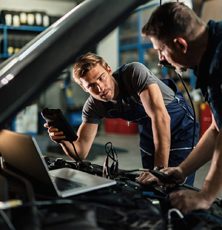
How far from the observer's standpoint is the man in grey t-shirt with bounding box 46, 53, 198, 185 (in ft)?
5.99

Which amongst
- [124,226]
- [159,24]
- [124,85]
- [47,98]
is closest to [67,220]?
[124,226]

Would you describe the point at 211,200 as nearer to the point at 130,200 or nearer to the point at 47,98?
the point at 130,200

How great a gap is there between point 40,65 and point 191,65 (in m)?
0.55

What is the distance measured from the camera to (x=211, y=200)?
3.67ft

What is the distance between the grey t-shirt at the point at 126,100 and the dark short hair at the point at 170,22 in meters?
0.78

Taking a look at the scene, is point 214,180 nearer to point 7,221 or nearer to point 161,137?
point 7,221

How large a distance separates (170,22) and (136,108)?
97cm

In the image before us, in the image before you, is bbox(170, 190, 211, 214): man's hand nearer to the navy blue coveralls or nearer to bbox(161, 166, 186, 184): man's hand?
bbox(161, 166, 186, 184): man's hand

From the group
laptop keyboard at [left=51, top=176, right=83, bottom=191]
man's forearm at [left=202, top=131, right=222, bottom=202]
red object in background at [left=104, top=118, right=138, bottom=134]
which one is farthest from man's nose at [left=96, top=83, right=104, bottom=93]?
red object in background at [left=104, top=118, right=138, bottom=134]

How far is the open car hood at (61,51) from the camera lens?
869 mm

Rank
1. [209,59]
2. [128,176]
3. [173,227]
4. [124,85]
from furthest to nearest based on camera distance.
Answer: [124,85], [128,176], [209,59], [173,227]

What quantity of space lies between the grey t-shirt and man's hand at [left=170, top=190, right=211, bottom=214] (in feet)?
2.87

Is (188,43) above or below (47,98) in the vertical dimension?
above

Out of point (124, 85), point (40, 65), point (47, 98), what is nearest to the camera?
point (40, 65)
